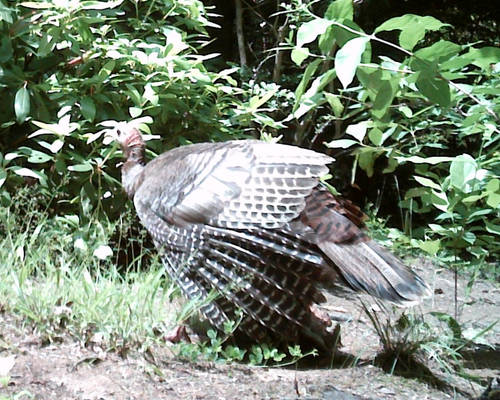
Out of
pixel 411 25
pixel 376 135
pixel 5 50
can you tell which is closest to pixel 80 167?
→ pixel 5 50

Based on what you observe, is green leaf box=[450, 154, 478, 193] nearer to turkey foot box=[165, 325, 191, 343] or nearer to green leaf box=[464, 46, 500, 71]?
green leaf box=[464, 46, 500, 71]

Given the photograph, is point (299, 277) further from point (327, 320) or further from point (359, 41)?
point (359, 41)

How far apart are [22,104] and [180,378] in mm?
2554

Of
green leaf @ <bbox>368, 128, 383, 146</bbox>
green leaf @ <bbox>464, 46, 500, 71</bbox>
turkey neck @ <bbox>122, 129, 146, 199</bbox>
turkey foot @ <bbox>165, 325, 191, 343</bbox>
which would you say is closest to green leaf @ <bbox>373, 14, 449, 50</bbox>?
green leaf @ <bbox>464, 46, 500, 71</bbox>

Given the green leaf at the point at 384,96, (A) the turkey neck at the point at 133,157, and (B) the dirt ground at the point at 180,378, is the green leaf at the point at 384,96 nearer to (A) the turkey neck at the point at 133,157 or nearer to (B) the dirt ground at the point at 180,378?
(B) the dirt ground at the point at 180,378

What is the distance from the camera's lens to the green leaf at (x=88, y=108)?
494 centimetres

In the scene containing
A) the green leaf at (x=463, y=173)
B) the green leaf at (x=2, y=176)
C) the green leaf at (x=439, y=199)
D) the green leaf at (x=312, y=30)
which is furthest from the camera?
the green leaf at (x=2, y=176)

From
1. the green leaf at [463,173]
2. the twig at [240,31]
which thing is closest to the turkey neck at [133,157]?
the green leaf at [463,173]

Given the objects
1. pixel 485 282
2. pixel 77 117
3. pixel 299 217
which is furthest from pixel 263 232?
pixel 485 282

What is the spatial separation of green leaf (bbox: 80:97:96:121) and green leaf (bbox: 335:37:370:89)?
2930mm

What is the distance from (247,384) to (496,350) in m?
1.65

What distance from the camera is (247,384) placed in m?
3.15

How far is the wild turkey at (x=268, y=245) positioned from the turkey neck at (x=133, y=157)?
32.9 inches

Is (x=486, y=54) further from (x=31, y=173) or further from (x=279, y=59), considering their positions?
(x=279, y=59)
